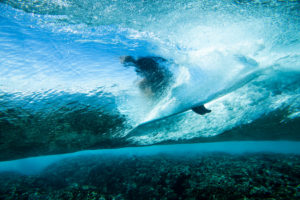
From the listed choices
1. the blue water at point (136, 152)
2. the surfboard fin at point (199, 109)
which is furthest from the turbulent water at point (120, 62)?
the blue water at point (136, 152)

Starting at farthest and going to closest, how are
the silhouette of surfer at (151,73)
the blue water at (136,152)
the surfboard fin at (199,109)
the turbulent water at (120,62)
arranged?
the blue water at (136,152), the surfboard fin at (199,109), the silhouette of surfer at (151,73), the turbulent water at (120,62)

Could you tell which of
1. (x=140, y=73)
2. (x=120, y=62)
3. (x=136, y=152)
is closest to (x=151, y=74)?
(x=140, y=73)

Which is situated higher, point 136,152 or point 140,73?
point 140,73

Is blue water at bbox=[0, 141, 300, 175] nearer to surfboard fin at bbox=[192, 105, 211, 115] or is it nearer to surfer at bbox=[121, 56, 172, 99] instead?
surfboard fin at bbox=[192, 105, 211, 115]

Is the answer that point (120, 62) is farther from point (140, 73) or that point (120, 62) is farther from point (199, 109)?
point (199, 109)

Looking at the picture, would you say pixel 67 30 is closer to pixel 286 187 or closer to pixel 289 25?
pixel 289 25

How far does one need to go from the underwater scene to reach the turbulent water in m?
0.03

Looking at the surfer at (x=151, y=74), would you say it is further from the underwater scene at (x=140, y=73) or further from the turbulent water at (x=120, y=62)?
the turbulent water at (x=120, y=62)

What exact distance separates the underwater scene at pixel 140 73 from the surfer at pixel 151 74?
1.7 inches

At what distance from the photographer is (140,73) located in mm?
4914

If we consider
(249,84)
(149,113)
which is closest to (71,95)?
(149,113)

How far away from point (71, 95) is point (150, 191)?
20.1 ft

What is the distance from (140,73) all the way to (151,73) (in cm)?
49

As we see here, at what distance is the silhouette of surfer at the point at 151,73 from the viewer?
4488 mm
